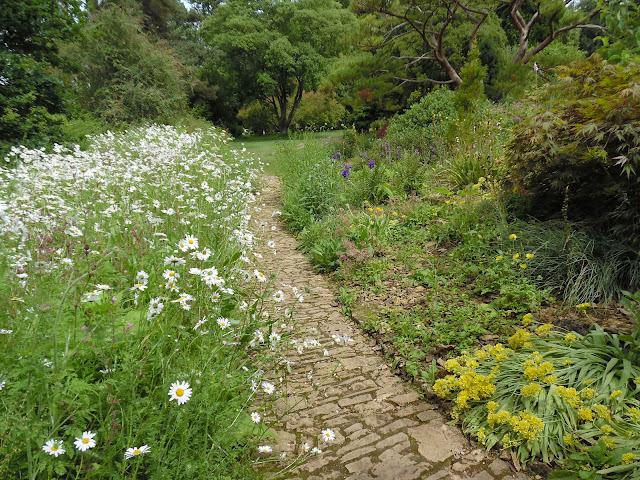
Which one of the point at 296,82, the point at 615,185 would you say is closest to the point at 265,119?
the point at 296,82

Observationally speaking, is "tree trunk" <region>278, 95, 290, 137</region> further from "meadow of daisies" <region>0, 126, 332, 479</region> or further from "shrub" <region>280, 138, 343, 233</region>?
"meadow of daisies" <region>0, 126, 332, 479</region>

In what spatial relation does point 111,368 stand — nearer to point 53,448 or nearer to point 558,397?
point 53,448

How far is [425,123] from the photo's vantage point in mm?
8383

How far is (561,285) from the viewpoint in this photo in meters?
2.95

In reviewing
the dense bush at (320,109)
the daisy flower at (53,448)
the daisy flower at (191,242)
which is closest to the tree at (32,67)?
the daisy flower at (191,242)

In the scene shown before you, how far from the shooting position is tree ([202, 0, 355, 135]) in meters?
21.3

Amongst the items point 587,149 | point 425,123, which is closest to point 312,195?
point 425,123

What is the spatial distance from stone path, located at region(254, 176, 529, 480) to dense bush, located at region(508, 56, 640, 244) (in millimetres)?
1891

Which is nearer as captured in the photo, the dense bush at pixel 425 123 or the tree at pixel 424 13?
the dense bush at pixel 425 123

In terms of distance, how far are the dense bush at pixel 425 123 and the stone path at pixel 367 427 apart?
5563mm

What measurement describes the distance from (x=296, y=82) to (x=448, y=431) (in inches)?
989

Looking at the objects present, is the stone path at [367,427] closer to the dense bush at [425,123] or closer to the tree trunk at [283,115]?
the dense bush at [425,123]

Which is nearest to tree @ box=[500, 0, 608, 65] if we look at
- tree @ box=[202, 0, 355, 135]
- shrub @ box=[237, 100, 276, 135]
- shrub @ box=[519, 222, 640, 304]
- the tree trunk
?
shrub @ box=[519, 222, 640, 304]

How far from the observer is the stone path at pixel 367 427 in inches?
74.6
